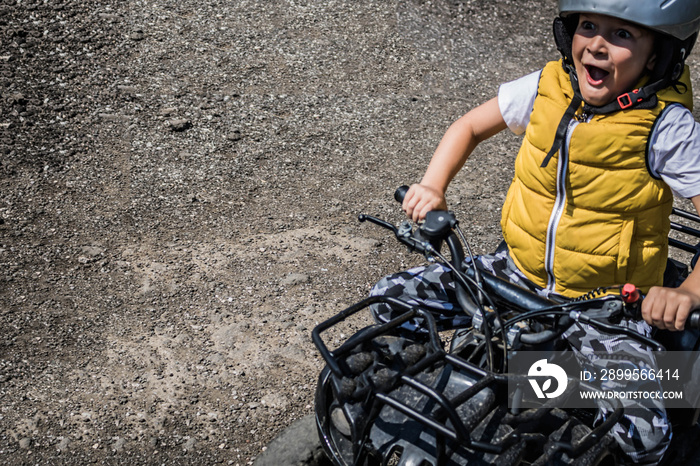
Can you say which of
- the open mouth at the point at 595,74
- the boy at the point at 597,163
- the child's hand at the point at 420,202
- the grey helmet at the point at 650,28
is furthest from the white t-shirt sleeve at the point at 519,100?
the child's hand at the point at 420,202

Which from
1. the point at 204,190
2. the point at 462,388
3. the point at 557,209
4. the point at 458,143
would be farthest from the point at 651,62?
the point at 204,190

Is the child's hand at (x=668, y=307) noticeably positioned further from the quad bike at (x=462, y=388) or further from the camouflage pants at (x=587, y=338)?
the camouflage pants at (x=587, y=338)

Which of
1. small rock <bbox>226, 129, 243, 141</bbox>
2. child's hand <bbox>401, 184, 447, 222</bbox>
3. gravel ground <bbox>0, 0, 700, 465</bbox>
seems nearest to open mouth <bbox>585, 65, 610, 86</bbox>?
child's hand <bbox>401, 184, 447, 222</bbox>

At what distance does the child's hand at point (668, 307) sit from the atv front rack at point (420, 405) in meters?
0.30

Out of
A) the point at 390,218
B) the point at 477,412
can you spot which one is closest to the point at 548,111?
the point at 477,412

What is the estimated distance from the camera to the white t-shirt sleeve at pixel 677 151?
2.56 metres

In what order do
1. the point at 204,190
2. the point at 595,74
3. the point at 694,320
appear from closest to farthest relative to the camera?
the point at 694,320, the point at 595,74, the point at 204,190

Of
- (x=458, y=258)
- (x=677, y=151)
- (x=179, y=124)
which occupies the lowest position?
(x=179, y=124)

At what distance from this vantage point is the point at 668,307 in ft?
7.32

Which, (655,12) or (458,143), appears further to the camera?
(458,143)

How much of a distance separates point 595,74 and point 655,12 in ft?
1.04

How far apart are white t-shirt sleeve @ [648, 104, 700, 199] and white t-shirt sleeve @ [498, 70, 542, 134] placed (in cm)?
50

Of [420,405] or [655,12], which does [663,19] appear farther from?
[420,405]

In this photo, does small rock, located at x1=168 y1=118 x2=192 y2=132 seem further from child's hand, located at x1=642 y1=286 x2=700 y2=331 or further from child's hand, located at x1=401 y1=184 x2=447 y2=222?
child's hand, located at x1=642 y1=286 x2=700 y2=331
